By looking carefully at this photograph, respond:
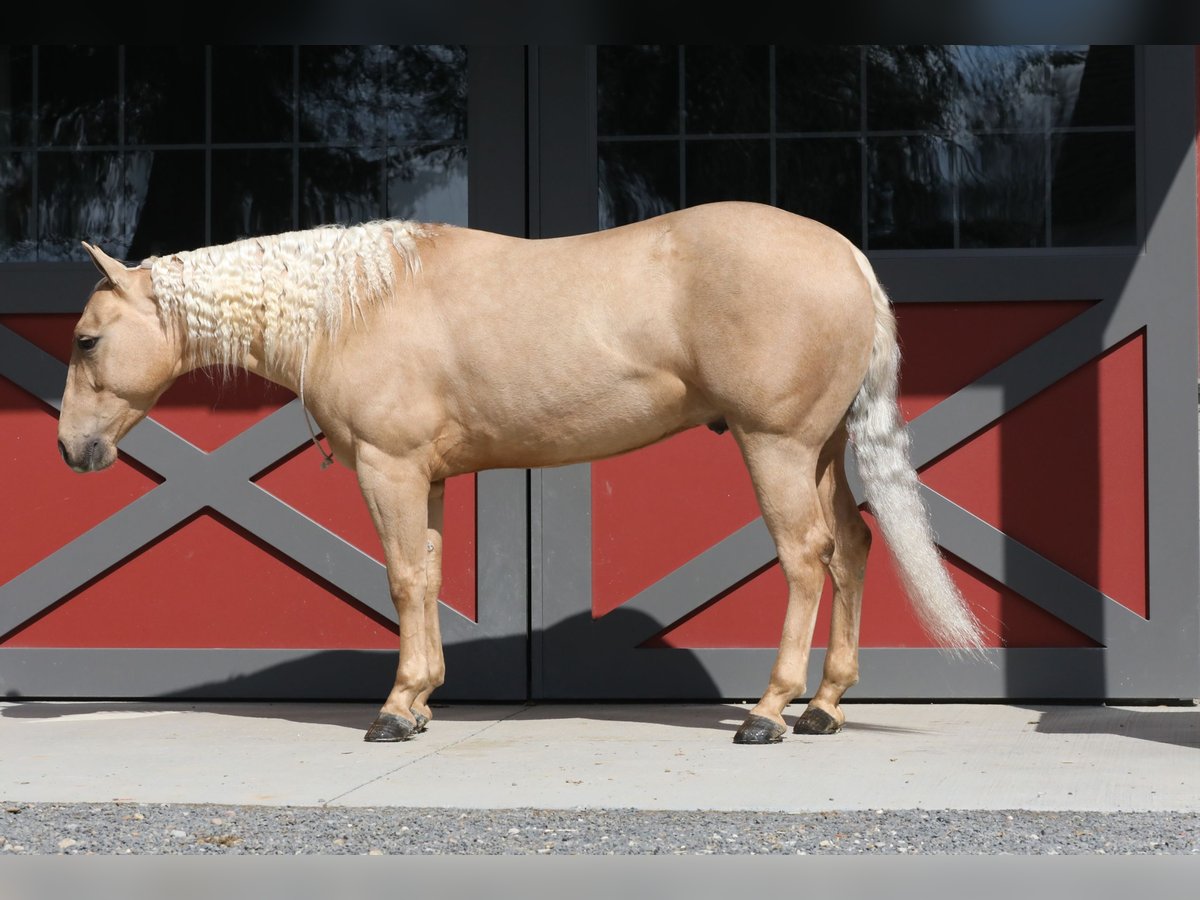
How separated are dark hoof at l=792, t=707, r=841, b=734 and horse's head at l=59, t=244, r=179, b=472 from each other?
255 cm

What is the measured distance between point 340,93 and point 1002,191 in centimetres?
282

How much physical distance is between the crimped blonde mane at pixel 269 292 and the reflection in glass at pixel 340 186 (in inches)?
44.0

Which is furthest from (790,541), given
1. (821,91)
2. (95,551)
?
(95,551)

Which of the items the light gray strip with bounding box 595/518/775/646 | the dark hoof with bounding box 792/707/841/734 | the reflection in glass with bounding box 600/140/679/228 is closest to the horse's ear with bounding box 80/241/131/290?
the reflection in glass with bounding box 600/140/679/228

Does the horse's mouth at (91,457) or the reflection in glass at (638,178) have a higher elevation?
the reflection in glass at (638,178)

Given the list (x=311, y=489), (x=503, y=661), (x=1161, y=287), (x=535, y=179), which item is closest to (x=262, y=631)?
(x=311, y=489)

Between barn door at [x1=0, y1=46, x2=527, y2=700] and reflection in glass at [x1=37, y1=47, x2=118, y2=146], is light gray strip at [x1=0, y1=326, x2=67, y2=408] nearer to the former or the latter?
barn door at [x1=0, y1=46, x2=527, y2=700]

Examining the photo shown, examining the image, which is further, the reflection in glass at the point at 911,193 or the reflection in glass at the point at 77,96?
the reflection in glass at the point at 77,96

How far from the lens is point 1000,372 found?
6047 millimetres

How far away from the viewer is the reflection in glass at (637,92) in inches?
248

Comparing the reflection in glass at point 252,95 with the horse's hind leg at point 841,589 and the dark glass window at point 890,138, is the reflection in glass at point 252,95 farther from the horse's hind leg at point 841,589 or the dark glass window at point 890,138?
the horse's hind leg at point 841,589

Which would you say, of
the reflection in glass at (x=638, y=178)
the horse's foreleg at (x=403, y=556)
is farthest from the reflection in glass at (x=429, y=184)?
the horse's foreleg at (x=403, y=556)

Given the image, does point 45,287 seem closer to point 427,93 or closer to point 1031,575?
point 427,93

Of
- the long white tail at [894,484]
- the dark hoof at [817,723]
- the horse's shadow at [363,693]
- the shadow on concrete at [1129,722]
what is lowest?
the horse's shadow at [363,693]
